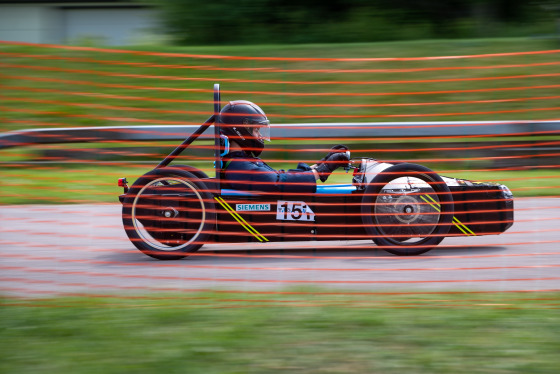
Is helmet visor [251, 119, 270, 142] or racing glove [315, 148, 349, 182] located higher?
helmet visor [251, 119, 270, 142]

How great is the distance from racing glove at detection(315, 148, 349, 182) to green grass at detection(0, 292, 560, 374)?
124 centimetres

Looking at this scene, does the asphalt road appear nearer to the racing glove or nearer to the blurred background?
the blurred background

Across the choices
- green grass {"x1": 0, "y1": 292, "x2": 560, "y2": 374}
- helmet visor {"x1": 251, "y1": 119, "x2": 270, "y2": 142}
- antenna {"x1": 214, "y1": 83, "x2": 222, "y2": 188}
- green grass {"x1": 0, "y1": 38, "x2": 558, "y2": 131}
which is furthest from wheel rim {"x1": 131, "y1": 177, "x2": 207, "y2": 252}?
green grass {"x1": 0, "y1": 38, "x2": 558, "y2": 131}

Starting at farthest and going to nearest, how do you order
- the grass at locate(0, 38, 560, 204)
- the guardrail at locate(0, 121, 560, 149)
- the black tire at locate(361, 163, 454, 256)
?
the grass at locate(0, 38, 560, 204) → the guardrail at locate(0, 121, 560, 149) → the black tire at locate(361, 163, 454, 256)

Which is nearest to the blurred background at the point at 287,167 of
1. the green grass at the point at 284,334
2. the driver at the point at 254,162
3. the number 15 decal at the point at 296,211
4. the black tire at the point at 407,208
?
the green grass at the point at 284,334

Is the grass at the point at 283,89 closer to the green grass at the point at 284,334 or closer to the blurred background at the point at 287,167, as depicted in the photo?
the blurred background at the point at 287,167

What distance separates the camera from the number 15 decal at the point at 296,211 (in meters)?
5.58

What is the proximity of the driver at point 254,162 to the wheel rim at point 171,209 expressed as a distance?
0.29m

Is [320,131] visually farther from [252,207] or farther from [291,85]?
[252,207]

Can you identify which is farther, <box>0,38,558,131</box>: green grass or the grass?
<box>0,38,558,131</box>: green grass

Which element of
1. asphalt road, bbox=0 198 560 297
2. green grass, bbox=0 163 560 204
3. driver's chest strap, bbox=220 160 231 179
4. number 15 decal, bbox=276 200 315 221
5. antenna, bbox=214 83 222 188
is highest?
antenna, bbox=214 83 222 188

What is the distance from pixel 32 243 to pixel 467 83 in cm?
812

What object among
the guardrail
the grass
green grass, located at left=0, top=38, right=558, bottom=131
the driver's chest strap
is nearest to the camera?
the driver's chest strap

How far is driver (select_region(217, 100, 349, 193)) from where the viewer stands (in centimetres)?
561
